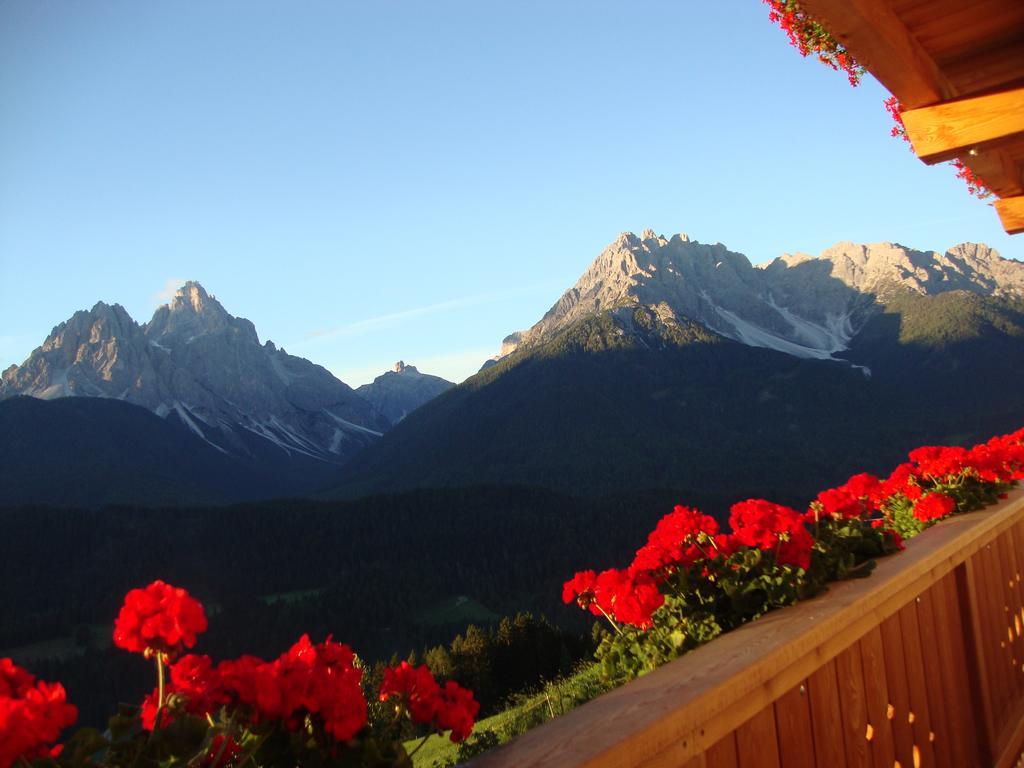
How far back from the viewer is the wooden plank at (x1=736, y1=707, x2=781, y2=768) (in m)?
1.87

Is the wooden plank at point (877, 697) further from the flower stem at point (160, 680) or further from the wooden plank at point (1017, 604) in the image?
the wooden plank at point (1017, 604)

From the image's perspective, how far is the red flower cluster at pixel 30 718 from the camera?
105cm

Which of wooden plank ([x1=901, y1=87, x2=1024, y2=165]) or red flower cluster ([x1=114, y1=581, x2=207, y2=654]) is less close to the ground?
wooden plank ([x1=901, y1=87, x2=1024, y2=165])

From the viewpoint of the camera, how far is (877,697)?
2.58 meters

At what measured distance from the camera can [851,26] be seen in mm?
2297

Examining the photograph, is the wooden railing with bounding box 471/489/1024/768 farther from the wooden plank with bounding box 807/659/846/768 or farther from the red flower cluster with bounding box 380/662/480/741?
the red flower cluster with bounding box 380/662/480/741

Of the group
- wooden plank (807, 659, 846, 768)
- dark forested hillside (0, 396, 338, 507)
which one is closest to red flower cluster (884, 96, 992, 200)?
wooden plank (807, 659, 846, 768)

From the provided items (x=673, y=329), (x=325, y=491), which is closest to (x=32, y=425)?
(x=325, y=491)

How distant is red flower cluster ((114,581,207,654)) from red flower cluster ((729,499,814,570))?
2016 mm

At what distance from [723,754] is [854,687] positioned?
0.85 m

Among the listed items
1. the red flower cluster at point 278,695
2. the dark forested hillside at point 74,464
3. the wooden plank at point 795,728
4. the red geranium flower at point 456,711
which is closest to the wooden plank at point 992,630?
the wooden plank at point 795,728

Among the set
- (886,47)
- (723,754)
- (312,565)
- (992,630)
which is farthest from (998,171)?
(312,565)

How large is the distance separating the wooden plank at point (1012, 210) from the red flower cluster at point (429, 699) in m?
4.90

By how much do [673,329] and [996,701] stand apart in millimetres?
197063
